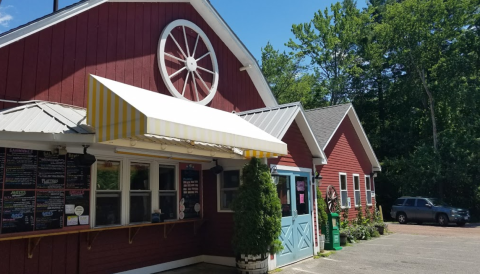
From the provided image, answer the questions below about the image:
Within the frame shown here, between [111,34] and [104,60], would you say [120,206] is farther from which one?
[111,34]

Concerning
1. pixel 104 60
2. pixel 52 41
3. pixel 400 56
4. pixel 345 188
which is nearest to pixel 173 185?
pixel 104 60

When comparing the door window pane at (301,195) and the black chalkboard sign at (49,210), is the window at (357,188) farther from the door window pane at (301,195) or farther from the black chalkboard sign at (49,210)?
the black chalkboard sign at (49,210)

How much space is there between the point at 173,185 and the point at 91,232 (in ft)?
8.68

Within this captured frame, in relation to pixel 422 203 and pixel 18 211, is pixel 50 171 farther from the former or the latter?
pixel 422 203

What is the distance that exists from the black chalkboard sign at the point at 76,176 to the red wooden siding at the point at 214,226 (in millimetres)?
3536

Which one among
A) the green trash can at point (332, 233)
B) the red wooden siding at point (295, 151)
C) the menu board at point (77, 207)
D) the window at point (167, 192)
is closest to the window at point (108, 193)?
the menu board at point (77, 207)

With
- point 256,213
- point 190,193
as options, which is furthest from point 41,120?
point 256,213

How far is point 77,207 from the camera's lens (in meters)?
7.52

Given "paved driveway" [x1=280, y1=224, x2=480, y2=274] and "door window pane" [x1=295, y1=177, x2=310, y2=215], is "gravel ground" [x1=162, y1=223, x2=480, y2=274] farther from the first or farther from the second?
"door window pane" [x1=295, y1=177, x2=310, y2=215]

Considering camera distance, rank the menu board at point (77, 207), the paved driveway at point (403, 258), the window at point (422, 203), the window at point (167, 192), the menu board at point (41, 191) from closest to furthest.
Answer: the menu board at point (41, 191)
the menu board at point (77, 207)
the window at point (167, 192)
the paved driveway at point (403, 258)
the window at point (422, 203)

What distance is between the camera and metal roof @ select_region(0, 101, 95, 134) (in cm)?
593

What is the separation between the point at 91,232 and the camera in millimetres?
7586

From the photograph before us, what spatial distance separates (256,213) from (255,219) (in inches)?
5.6

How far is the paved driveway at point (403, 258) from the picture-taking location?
9.79 m
